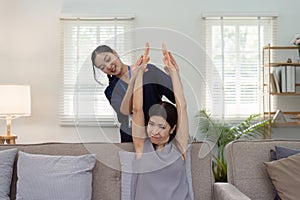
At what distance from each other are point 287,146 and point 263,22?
225 centimetres

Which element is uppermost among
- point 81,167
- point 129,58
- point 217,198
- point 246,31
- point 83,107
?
point 246,31

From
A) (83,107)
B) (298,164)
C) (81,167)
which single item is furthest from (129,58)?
(298,164)

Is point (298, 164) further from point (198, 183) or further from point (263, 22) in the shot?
point (263, 22)

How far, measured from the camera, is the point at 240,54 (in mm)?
4523

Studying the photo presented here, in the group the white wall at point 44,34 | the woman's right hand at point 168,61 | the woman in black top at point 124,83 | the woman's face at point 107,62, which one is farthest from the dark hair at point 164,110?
the white wall at point 44,34

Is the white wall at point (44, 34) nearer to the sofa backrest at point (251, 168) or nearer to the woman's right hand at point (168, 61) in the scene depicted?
the sofa backrest at point (251, 168)

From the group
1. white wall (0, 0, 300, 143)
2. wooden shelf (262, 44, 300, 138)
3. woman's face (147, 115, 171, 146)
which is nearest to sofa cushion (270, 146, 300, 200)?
woman's face (147, 115, 171, 146)

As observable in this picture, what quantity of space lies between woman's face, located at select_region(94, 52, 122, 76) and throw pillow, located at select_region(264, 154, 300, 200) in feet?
3.47

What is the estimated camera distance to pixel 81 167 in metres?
2.36

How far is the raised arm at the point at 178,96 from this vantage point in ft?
6.68

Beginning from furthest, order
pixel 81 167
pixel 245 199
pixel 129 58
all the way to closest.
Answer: pixel 81 167 → pixel 245 199 → pixel 129 58

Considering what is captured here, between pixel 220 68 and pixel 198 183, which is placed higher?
pixel 220 68

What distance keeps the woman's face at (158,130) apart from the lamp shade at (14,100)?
83.6 inches

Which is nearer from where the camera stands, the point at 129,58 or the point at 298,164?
the point at 129,58
